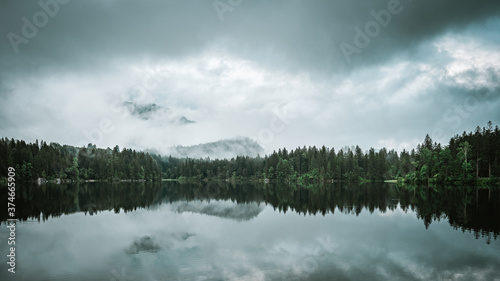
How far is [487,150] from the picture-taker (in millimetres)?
84438

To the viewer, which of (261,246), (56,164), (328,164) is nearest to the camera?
(261,246)

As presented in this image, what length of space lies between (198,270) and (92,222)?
21452 mm

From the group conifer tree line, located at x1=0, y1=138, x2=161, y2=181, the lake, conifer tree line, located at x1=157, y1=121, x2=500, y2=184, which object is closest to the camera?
the lake

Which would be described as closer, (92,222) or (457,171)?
(92,222)

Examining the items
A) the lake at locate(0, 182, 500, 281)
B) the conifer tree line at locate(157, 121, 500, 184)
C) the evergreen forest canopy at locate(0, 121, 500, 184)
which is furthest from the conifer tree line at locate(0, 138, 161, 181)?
the lake at locate(0, 182, 500, 281)

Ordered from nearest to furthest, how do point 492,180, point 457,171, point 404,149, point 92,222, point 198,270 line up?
point 198,270, point 92,222, point 492,180, point 457,171, point 404,149

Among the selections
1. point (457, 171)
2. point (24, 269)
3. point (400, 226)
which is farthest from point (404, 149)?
point (24, 269)

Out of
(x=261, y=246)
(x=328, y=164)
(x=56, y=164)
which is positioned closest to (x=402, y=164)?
(x=328, y=164)

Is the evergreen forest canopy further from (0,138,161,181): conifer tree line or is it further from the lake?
the lake

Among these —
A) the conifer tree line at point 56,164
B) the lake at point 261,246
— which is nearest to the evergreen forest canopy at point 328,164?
the conifer tree line at point 56,164

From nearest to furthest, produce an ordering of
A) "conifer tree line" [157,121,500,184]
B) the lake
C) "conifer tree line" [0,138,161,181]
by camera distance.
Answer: the lake → "conifer tree line" [157,121,500,184] → "conifer tree line" [0,138,161,181]

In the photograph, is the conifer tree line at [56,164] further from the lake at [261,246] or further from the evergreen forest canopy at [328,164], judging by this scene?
the lake at [261,246]

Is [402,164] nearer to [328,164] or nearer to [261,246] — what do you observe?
[328,164]

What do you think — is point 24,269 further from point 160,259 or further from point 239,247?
point 239,247
